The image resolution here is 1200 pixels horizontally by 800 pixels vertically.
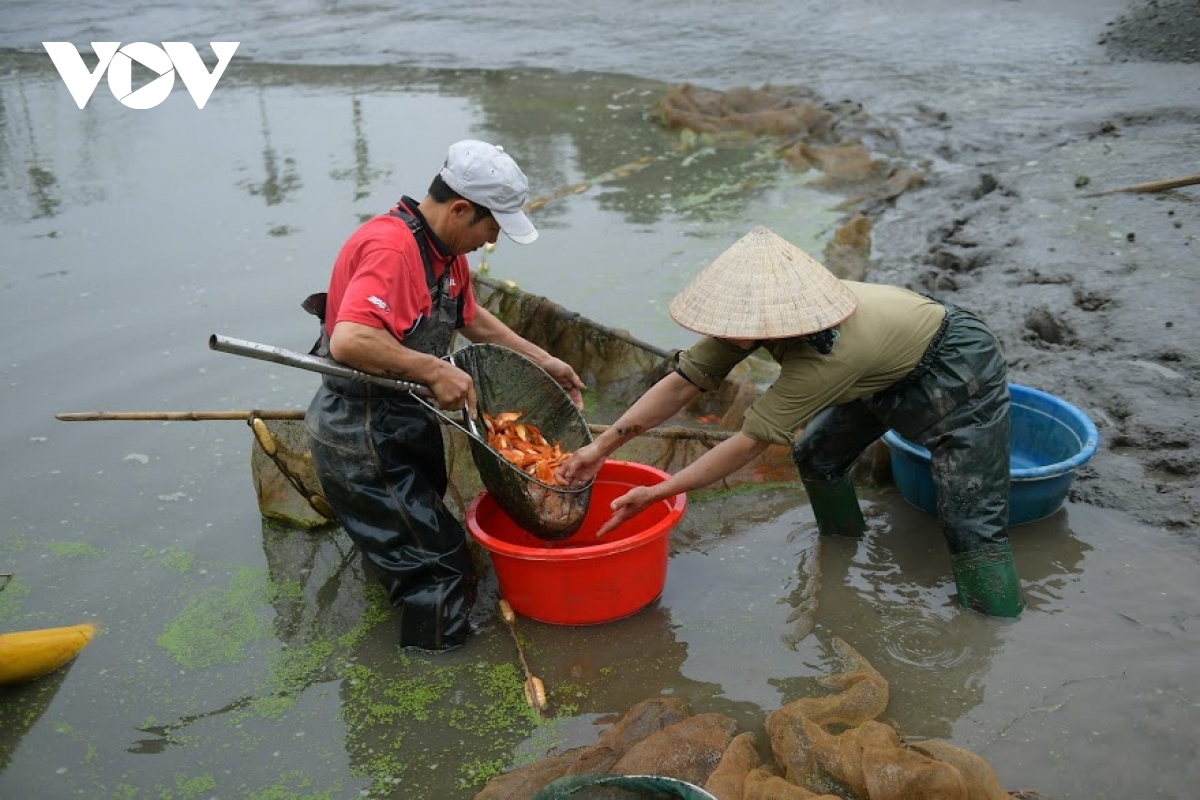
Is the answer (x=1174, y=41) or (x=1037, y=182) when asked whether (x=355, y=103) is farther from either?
(x=1174, y=41)

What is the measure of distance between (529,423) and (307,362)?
4.12ft

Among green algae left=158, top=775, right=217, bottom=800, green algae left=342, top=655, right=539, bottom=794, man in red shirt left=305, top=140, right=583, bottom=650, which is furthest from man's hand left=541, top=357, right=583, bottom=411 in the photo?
green algae left=158, top=775, right=217, bottom=800

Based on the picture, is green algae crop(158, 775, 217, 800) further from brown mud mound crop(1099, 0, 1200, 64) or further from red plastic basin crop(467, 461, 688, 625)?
brown mud mound crop(1099, 0, 1200, 64)

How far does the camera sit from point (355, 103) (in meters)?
13.2

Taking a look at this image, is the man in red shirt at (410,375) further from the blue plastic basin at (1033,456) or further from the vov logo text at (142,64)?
the vov logo text at (142,64)

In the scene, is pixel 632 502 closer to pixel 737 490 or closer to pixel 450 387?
pixel 450 387

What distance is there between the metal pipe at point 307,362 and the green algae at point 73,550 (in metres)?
1.86

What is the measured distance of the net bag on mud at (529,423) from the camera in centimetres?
414

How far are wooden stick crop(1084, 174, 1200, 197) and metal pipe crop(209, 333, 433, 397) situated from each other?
20.7 ft

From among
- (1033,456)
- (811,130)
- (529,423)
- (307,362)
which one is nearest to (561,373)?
(529,423)

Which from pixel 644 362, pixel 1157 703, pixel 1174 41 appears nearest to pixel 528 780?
pixel 1157 703

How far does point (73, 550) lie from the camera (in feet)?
16.7

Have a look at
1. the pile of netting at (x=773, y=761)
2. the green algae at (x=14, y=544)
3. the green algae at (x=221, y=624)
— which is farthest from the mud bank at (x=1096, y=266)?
the green algae at (x=14, y=544)

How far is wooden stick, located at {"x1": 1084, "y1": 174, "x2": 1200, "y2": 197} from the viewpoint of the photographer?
7.81 metres
